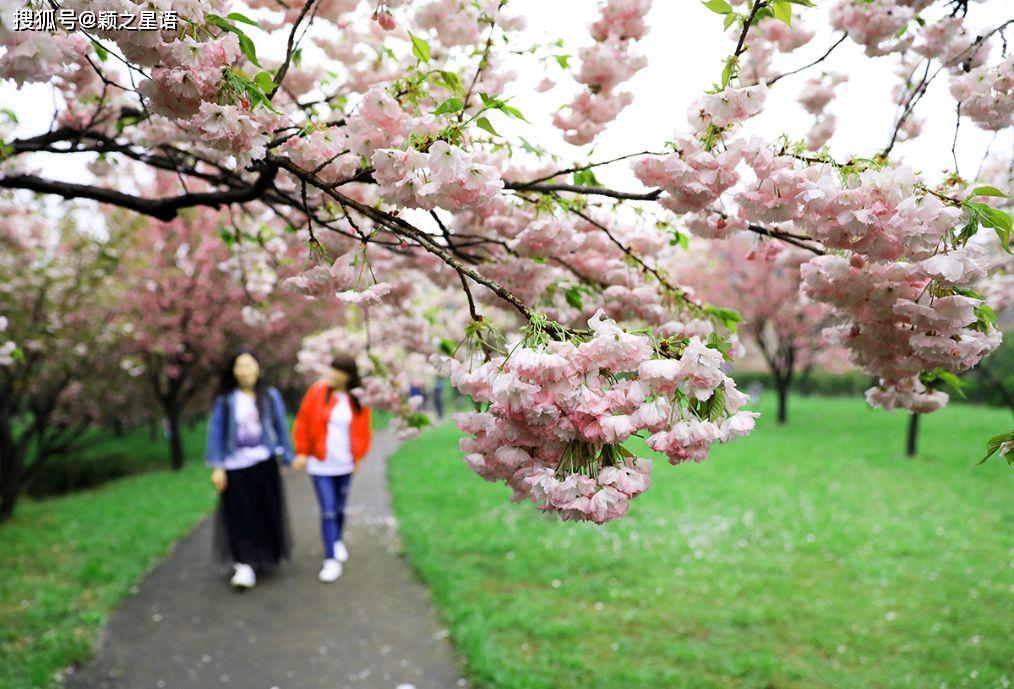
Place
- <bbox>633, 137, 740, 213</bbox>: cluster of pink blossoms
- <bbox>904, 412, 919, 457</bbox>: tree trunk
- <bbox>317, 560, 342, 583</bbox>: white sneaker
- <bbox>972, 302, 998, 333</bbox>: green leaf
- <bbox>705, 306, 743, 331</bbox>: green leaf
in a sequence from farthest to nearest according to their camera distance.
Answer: <bbox>904, 412, 919, 457</bbox>: tree trunk, <bbox>317, 560, 342, 583</bbox>: white sneaker, <bbox>705, 306, 743, 331</bbox>: green leaf, <bbox>972, 302, 998, 333</bbox>: green leaf, <bbox>633, 137, 740, 213</bbox>: cluster of pink blossoms

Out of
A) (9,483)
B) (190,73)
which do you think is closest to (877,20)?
(190,73)

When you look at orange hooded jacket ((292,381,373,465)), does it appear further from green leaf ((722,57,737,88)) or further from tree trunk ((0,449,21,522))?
tree trunk ((0,449,21,522))

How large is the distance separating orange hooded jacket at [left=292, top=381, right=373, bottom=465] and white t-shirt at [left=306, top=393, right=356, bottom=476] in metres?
0.03

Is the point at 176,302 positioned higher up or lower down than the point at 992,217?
lower down

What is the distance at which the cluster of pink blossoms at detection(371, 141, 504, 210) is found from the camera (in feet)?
4.71

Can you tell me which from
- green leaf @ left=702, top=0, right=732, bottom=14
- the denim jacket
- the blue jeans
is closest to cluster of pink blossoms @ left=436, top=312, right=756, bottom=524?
green leaf @ left=702, top=0, right=732, bottom=14

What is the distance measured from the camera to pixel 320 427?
17.0 feet

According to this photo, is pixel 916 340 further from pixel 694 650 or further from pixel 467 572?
pixel 467 572

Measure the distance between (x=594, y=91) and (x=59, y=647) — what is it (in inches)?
166

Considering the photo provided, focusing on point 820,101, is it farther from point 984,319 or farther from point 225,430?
point 225,430

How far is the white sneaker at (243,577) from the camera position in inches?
195

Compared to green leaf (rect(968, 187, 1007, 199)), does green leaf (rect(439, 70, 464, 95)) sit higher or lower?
higher

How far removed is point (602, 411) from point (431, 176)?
651mm

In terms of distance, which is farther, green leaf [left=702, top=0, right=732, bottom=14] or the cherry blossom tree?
the cherry blossom tree
